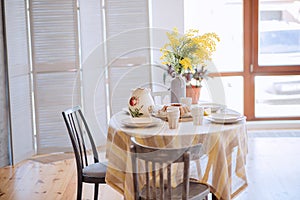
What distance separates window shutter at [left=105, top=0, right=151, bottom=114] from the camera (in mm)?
5289

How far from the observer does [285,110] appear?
6387 mm

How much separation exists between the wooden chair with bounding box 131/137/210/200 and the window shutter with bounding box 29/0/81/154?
8.87 ft

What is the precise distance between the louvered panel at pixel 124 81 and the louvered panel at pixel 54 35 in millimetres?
516

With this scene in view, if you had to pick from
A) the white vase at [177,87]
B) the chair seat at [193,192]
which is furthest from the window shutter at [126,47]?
the chair seat at [193,192]

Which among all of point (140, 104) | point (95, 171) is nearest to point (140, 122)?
point (140, 104)

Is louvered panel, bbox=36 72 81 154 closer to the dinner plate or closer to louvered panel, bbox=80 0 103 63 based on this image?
louvered panel, bbox=80 0 103 63

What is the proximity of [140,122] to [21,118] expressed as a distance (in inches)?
96.5

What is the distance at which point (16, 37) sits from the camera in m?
4.91

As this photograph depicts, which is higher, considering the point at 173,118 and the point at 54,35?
the point at 54,35

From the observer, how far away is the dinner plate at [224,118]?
2.93 meters

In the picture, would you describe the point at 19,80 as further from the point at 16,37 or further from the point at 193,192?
the point at 193,192

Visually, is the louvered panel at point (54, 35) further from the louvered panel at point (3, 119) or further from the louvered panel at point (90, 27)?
the louvered panel at point (3, 119)

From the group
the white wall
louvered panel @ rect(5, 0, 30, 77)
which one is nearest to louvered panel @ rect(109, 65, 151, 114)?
the white wall

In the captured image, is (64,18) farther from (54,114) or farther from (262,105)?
(262,105)
